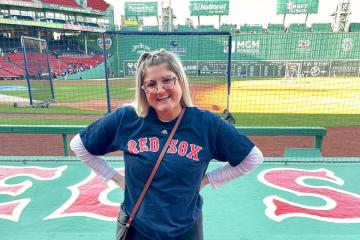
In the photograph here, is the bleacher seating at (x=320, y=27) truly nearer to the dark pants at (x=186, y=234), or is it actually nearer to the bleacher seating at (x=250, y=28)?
the bleacher seating at (x=250, y=28)

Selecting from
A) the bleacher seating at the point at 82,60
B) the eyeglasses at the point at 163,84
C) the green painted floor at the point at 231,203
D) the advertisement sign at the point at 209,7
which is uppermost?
the advertisement sign at the point at 209,7

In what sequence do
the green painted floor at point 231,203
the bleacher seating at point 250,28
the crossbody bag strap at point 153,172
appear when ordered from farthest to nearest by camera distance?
the bleacher seating at point 250,28 → the green painted floor at point 231,203 → the crossbody bag strap at point 153,172

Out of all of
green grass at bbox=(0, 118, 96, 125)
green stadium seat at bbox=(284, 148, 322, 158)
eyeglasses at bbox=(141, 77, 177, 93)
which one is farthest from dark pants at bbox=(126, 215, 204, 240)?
green grass at bbox=(0, 118, 96, 125)

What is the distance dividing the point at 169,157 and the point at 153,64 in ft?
1.73

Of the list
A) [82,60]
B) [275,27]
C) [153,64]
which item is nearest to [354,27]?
[275,27]

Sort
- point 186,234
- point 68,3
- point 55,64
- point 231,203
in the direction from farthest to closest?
point 68,3, point 55,64, point 231,203, point 186,234

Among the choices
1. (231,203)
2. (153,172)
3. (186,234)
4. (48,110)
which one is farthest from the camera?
(48,110)

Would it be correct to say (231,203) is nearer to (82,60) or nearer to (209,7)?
(82,60)

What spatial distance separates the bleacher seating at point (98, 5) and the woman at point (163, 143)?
163 feet

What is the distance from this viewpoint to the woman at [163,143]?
5.41ft

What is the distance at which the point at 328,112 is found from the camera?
13391 mm

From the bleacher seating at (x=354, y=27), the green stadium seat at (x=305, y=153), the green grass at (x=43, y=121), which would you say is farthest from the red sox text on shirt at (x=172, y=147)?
the bleacher seating at (x=354, y=27)

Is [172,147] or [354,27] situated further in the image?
[354,27]

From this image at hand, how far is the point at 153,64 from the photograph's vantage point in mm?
1688
